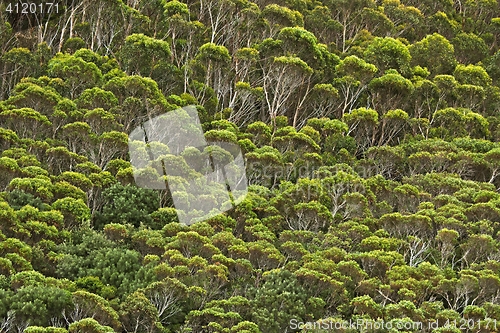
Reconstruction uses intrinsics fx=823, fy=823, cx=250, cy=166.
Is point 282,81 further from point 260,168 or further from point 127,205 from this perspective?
point 127,205

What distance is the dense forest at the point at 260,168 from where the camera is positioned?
61.3 feet

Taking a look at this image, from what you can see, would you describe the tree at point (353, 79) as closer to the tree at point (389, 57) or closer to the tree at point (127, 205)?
the tree at point (389, 57)

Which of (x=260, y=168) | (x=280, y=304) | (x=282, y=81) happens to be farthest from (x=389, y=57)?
(x=280, y=304)

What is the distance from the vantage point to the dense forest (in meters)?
18.7

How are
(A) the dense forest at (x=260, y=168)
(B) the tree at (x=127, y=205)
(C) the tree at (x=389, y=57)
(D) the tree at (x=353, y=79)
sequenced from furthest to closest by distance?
(C) the tree at (x=389, y=57) < (D) the tree at (x=353, y=79) < (B) the tree at (x=127, y=205) < (A) the dense forest at (x=260, y=168)

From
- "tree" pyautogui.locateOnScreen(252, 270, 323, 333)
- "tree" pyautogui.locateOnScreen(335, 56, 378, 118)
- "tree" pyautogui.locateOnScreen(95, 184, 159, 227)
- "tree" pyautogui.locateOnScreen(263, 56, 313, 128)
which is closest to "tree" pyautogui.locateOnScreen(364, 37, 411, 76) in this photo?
"tree" pyautogui.locateOnScreen(335, 56, 378, 118)

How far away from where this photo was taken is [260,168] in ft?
81.9

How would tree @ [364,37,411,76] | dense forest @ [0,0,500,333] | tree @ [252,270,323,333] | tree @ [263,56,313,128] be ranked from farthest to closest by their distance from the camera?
tree @ [364,37,411,76]
tree @ [263,56,313,128]
dense forest @ [0,0,500,333]
tree @ [252,270,323,333]

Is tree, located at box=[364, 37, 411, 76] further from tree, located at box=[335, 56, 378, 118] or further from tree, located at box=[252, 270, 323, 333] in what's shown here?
tree, located at box=[252, 270, 323, 333]

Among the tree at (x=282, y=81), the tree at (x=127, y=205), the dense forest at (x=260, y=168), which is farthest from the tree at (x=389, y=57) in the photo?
the tree at (x=127, y=205)

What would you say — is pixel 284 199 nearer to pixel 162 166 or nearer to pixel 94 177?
pixel 162 166

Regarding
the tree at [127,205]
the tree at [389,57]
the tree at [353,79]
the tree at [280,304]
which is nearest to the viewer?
the tree at [280,304]

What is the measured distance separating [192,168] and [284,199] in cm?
292

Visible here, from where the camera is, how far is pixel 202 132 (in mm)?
26172
